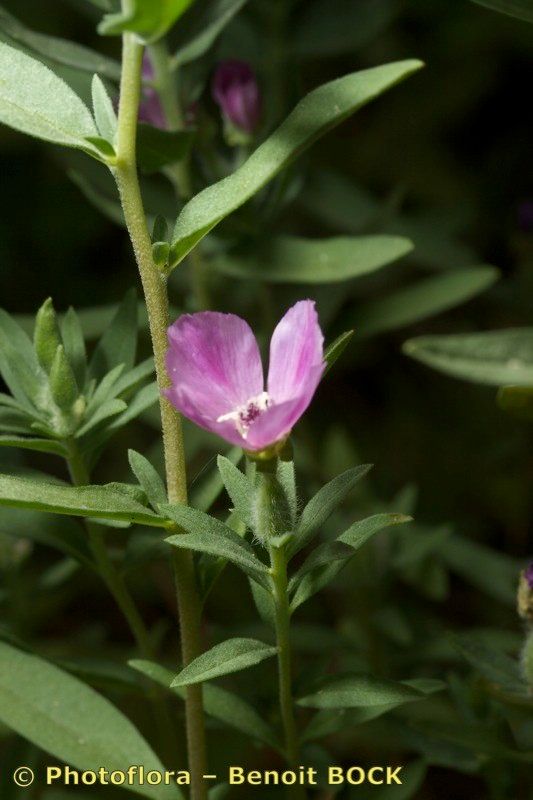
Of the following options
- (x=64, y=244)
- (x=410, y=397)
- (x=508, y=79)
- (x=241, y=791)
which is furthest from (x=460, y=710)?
(x=508, y=79)

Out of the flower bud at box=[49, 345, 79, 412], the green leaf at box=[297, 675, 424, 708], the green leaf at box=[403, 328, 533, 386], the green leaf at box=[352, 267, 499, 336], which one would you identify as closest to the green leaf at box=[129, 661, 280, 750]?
the green leaf at box=[297, 675, 424, 708]

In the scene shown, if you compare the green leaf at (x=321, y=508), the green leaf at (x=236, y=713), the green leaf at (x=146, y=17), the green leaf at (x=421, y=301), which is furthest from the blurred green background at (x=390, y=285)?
the green leaf at (x=146, y=17)

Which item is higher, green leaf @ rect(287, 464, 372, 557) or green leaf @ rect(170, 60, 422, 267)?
green leaf @ rect(170, 60, 422, 267)

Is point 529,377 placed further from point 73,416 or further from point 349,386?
point 349,386

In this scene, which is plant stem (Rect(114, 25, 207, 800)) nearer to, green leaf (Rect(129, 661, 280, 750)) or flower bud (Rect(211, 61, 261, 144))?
green leaf (Rect(129, 661, 280, 750))

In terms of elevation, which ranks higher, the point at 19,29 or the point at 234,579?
the point at 19,29

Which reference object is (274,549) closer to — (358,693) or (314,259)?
(358,693)

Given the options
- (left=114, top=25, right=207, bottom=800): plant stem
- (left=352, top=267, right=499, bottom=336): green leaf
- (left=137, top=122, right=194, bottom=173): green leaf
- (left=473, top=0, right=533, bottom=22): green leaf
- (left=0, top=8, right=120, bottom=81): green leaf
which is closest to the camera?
(left=114, top=25, right=207, bottom=800): plant stem
